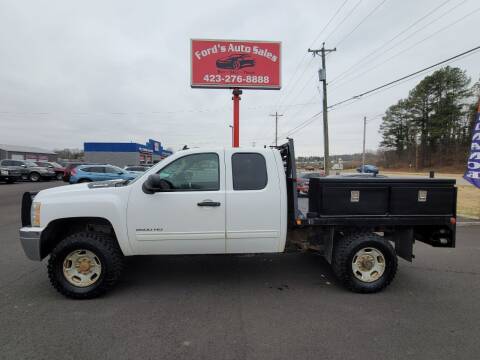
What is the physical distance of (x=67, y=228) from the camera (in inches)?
162

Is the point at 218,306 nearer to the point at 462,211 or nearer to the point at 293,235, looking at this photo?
the point at 293,235

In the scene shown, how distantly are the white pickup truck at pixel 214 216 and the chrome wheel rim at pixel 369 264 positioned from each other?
1 cm

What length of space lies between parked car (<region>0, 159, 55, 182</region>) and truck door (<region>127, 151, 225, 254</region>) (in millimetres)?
26061

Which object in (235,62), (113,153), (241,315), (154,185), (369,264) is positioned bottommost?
(241,315)

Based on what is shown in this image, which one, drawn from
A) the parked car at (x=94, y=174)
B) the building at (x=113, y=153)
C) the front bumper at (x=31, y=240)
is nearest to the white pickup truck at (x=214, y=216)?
the front bumper at (x=31, y=240)

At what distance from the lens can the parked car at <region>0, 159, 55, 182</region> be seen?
2453 cm

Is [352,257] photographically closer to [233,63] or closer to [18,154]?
[233,63]

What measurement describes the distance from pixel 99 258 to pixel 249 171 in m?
2.19

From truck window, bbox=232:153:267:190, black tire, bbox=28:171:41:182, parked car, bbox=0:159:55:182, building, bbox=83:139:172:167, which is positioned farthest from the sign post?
building, bbox=83:139:172:167

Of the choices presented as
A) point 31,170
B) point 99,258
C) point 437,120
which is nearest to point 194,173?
point 99,258

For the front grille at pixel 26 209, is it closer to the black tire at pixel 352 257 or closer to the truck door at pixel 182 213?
the truck door at pixel 182 213

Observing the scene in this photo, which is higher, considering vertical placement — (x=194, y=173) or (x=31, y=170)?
(x=194, y=173)

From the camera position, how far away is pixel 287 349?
271 centimetres

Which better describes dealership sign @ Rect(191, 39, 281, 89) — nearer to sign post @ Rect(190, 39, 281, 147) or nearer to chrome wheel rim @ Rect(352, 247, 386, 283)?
sign post @ Rect(190, 39, 281, 147)
